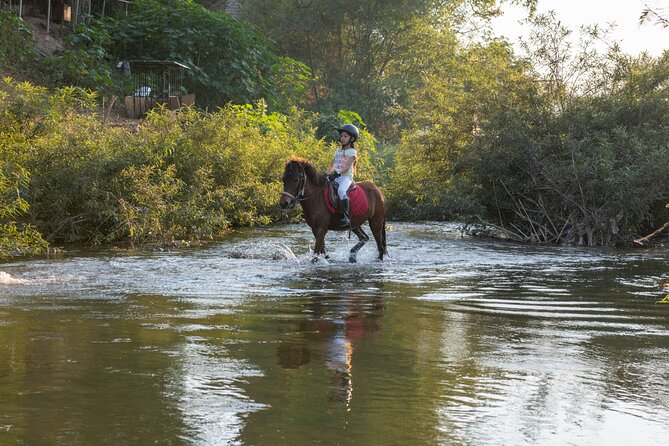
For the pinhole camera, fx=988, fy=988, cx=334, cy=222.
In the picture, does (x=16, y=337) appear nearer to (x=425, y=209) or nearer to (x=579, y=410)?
(x=579, y=410)

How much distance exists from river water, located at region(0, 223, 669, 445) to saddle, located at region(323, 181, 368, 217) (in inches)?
52.3

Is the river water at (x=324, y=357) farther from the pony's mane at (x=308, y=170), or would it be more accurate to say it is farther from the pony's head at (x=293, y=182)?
the pony's mane at (x=308, y=170)

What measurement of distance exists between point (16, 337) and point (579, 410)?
4401mm

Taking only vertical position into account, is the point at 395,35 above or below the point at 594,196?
above

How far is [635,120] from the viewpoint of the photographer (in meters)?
21.2

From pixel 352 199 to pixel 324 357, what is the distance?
327 inches

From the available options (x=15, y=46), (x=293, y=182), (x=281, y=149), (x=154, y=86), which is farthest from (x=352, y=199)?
(x=154, y=86)

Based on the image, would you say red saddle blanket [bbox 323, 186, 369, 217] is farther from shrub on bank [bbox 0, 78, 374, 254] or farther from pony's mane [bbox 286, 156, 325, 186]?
shrub on bank [bbox 0, 78, 374, 254]

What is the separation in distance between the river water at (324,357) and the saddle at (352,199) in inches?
52.3

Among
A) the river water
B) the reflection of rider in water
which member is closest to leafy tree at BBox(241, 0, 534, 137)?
the river water

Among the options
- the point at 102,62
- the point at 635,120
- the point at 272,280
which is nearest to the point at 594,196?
the point at 635,120

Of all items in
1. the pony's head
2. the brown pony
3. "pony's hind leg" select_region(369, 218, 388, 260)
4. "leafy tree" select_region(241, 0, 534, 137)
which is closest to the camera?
the pony's head

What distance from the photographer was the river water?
5.19m

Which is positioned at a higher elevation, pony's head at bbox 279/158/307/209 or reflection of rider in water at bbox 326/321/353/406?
pony's head at bbox 279/158/307/209
